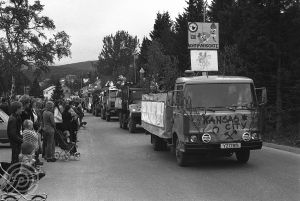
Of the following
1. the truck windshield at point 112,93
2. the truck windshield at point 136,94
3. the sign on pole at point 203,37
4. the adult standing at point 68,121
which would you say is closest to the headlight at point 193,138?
the adult standing at point 68,121

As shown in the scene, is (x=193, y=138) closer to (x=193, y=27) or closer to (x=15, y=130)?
(x=15, y=130)

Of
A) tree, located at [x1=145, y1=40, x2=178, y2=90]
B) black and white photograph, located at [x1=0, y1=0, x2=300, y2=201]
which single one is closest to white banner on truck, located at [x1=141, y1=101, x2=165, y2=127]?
black and white photograph, located at [x1=0, y1=0, x2=300, y2=201]

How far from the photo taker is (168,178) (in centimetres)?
1069

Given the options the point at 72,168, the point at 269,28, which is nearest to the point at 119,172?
the point at 72,168

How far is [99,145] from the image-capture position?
1894 cm

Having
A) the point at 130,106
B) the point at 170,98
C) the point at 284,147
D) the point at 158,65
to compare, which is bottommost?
the point at 284,147

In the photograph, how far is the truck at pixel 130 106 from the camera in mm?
25203

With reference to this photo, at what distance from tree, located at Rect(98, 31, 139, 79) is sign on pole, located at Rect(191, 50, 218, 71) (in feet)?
230

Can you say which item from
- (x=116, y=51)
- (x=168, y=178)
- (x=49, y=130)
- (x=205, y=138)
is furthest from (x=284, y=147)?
(x=116, y=51)

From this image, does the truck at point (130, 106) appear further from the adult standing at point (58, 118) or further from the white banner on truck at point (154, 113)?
the adult standing at point (58, 118)

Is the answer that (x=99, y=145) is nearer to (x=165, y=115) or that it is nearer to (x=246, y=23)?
(x=165, y=115)

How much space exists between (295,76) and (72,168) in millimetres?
10813

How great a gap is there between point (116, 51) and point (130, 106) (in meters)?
75.4

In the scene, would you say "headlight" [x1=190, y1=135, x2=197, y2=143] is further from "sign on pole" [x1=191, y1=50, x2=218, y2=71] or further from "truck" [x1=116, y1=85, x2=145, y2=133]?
"sign on pole" [x1=191, y1=50, x2=218, y2=71]
